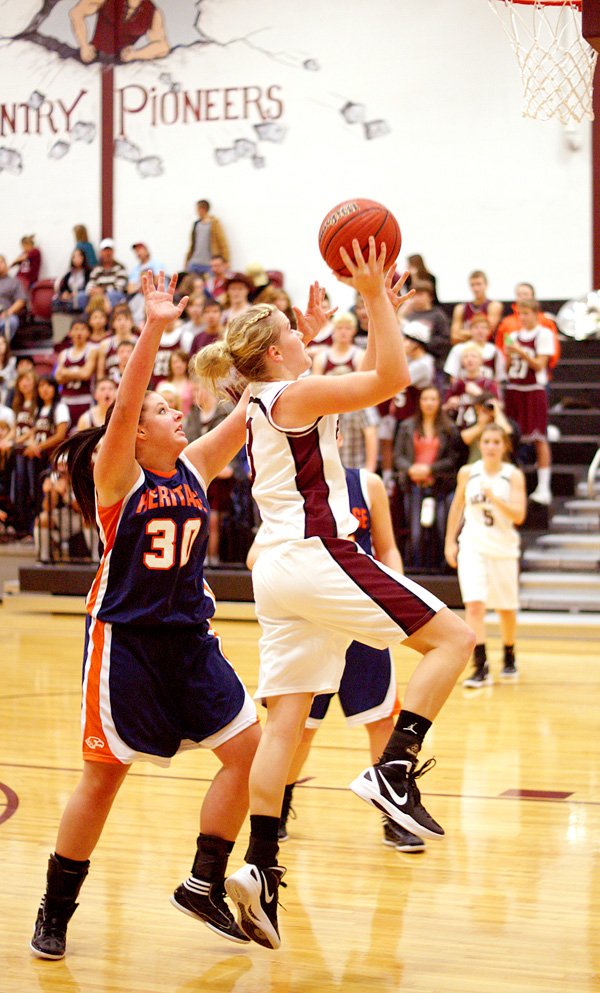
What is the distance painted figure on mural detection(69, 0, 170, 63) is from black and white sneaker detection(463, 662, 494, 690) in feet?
37.8

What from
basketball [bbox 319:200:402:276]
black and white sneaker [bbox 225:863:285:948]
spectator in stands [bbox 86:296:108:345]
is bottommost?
black and white sneaker [bbox 225:863:285:948]

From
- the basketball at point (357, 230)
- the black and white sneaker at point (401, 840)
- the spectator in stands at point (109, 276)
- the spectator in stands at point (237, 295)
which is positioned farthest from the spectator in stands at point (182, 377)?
the basketball at point (357, 230)

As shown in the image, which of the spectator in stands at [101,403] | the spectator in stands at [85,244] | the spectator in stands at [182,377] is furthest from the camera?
the spectator in stands at [85,244]

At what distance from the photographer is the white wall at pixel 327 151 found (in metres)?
14.8

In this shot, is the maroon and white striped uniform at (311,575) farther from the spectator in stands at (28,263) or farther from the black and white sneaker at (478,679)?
the spectator in stands at (28,263)

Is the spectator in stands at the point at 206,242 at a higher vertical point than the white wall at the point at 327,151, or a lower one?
lower

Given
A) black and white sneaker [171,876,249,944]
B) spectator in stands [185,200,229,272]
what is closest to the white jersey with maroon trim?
black and white sneaker [171,876,249,944]

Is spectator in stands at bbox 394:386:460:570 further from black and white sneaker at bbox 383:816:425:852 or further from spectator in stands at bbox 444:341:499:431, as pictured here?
black and white sneaker at bbox 383:816:425:852

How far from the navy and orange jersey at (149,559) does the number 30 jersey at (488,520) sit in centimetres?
484

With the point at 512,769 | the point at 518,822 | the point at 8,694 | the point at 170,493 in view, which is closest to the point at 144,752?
the point at 170,493

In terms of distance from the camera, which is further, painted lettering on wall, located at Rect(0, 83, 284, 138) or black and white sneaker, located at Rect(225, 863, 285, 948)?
painted lettering on wall, located at Rect(0, 83, 284, 138)

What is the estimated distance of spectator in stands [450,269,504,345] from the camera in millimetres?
11879

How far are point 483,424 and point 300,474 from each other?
6.76 meters

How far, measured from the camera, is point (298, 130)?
52.5ft
